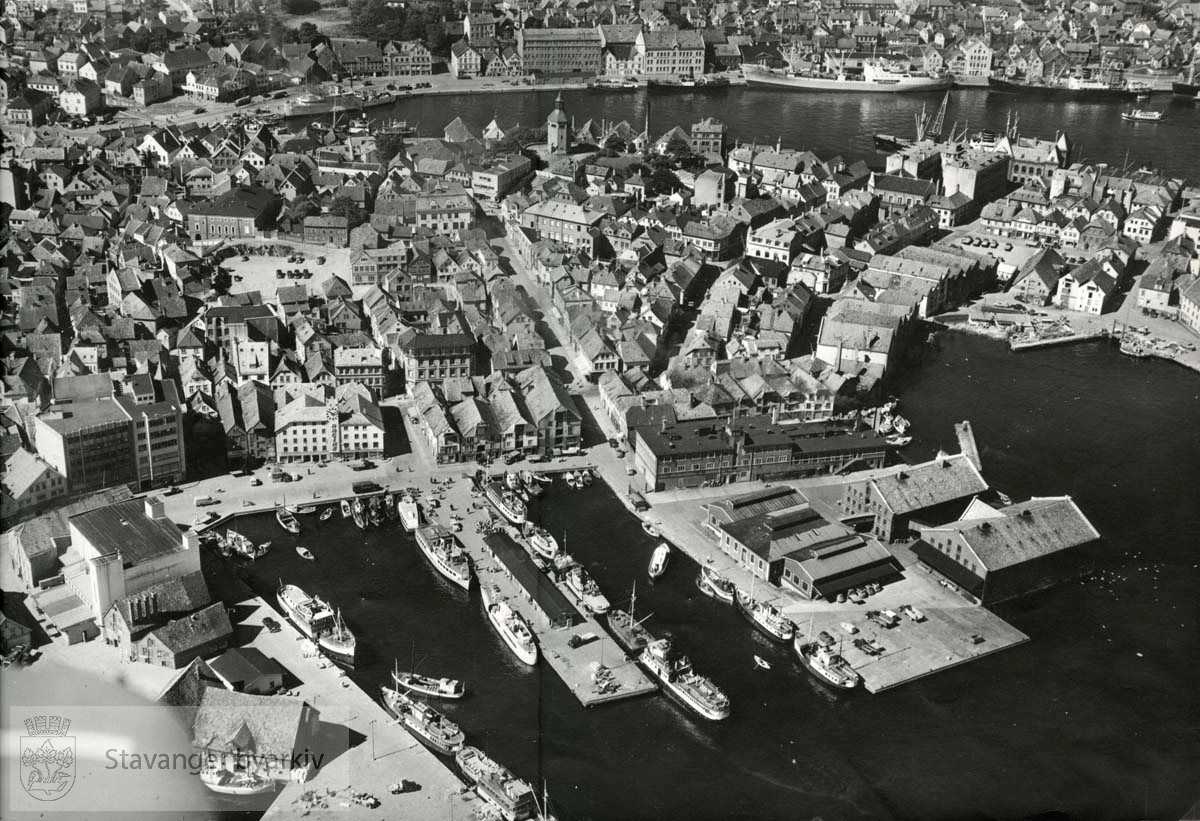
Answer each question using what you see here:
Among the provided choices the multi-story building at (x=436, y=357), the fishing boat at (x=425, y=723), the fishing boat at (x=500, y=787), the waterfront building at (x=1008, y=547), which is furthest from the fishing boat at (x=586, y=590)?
the multi-story building at (x=436, y=357)

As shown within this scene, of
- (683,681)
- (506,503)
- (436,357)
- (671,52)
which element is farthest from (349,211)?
(671,52)

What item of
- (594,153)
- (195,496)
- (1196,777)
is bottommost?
(1196,777)

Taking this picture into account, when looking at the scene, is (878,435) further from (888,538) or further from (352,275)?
(352,275)

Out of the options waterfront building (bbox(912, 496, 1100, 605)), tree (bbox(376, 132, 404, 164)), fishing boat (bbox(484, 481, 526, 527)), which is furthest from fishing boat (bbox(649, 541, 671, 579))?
tree (bbox(376, 132, 404, 164))

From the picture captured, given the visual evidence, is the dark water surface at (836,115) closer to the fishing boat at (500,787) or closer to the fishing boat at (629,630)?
the fishing boat at (629,630)

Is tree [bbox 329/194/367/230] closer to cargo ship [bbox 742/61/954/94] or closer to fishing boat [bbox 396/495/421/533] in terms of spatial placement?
fishing boat [bbox 396/495/421/533]

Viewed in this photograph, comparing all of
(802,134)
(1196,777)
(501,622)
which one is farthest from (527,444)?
(802,134)
